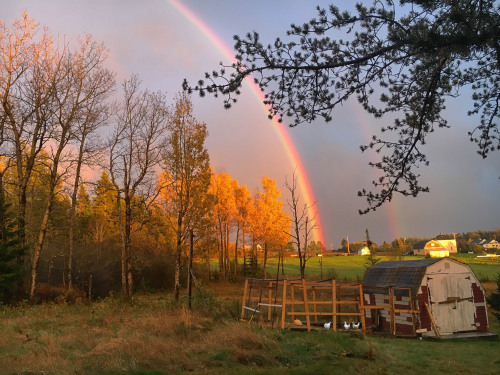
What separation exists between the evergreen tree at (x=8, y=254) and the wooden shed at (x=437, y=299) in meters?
17.0

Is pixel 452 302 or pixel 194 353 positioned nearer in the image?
pixel 194 353

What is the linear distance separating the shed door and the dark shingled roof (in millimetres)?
594

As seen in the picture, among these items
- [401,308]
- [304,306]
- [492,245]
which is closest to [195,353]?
[304,306]

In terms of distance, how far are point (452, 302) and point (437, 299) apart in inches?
33.3

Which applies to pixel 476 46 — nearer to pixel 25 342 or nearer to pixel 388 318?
pixel 25 342

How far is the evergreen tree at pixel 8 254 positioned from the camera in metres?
19.9

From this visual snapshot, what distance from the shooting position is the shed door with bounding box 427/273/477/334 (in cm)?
1861

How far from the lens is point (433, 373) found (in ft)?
29.9

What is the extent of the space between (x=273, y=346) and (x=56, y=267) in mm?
23294

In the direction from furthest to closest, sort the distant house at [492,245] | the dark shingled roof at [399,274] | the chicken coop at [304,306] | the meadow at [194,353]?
1. the distant house at [492,245]
2. the dark shingled roof at [399,274]
3. the chicken coop at [304,306]
4. the meadow at [194,353]

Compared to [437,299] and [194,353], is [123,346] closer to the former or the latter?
[194,353]

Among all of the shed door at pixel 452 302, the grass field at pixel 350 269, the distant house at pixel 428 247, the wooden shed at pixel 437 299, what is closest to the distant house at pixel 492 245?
the distant house at pixel 428 247

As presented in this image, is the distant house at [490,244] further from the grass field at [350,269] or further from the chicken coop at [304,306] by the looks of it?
the chicken coop at [304,306]

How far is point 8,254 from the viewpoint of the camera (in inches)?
792
